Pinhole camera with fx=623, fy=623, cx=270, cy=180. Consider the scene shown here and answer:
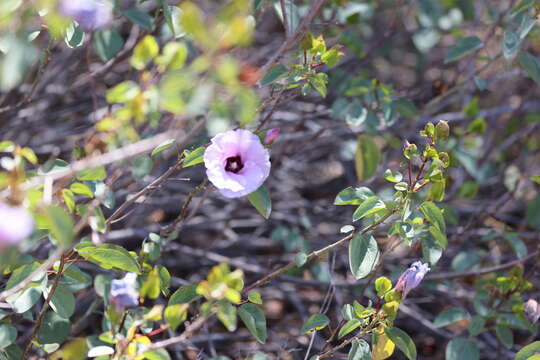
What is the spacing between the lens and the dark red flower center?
61.0 inches

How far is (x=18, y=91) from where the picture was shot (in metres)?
2.56

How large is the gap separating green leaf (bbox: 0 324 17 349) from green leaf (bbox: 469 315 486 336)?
129 cm

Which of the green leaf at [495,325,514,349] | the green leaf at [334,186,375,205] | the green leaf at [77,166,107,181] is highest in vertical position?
the green leaf at [77,166,107,181]

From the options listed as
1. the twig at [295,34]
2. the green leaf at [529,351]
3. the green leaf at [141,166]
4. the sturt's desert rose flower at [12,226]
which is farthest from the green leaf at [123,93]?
the green leaf at [529,351]

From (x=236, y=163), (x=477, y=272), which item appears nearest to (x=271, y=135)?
(x=236, y=163)

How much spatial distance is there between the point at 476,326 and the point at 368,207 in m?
0.66

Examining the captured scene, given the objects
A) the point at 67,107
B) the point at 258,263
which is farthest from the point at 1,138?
the point at 258,263

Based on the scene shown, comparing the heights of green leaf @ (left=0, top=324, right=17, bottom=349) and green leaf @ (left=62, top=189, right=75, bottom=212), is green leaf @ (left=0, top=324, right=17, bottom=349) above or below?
below

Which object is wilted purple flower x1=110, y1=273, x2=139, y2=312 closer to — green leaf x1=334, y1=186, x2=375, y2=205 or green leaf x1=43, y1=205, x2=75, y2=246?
green leaf x1=43, y1=205, x2=75, y2=246

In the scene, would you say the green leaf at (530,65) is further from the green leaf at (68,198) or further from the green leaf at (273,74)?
Result: the green leaf at (68,198)

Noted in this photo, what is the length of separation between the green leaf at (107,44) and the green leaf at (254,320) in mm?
976

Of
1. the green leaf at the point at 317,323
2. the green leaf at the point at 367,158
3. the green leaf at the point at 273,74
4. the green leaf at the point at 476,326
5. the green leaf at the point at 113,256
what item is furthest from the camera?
the green leaf at the point at 367,158

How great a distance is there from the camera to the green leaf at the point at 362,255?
5.01ft

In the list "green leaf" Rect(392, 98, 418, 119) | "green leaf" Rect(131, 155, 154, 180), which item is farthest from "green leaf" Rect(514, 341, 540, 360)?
"green leaf" Rect(131, 155, 154, 180)
